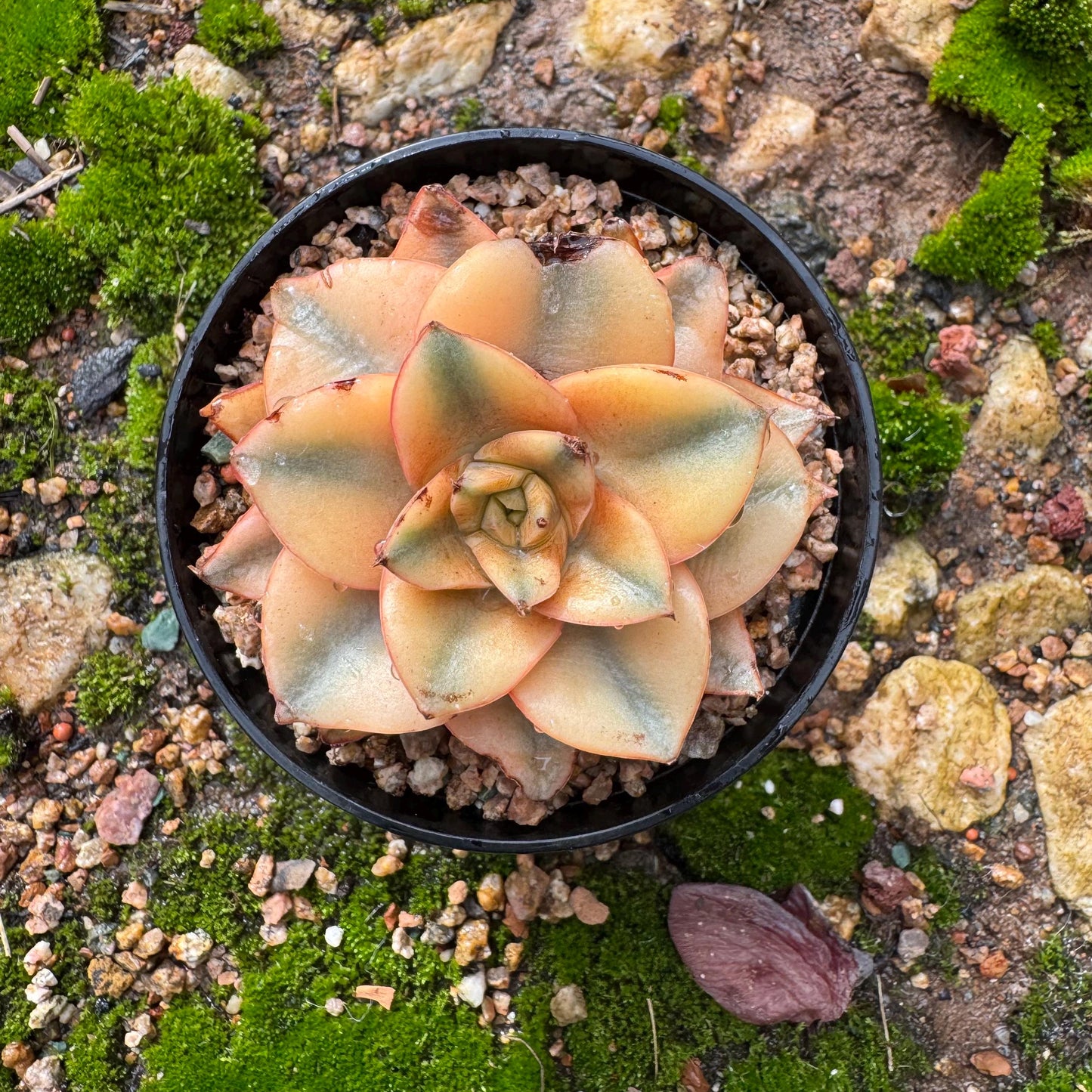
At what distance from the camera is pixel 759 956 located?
6.91 ft

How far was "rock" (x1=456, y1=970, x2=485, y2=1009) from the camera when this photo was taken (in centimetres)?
210

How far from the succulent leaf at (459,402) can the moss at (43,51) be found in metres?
1.66

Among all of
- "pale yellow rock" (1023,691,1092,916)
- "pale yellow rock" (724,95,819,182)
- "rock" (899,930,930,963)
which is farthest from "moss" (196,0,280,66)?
"rock" (899,930,930,963)

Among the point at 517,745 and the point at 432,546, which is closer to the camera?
the point at 432,546

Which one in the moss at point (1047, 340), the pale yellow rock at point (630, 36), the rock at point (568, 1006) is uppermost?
the pale yellow rock at point (630, 36)

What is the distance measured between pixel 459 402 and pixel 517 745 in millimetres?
560

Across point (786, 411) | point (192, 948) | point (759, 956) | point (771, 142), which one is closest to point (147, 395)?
point (192, 948)

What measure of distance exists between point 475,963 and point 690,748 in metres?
0.86

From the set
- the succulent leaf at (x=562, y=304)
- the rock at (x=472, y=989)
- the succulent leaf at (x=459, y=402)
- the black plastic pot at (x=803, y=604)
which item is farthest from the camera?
the rock at (x=472, y=989)

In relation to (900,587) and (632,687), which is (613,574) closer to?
(632,687)

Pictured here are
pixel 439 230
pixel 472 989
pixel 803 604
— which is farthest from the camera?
pixel 472 989

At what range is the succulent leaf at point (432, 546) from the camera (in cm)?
115

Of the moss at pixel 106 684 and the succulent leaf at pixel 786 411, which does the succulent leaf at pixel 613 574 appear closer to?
the succulent leaf at pixel 786 411

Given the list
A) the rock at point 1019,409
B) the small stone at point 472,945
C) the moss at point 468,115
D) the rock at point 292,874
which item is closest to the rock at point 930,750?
the rock at point 1019,409
